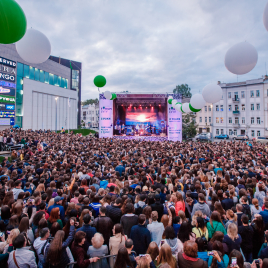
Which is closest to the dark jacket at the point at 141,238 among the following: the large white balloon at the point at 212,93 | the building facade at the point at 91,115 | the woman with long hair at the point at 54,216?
the woman with long hair at the point at 54,216

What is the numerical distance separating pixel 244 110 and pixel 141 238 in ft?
129

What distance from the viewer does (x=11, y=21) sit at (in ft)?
11.2

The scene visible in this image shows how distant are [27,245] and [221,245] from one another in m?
2.52

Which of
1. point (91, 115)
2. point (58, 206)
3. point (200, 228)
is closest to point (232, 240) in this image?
point (200, 228)

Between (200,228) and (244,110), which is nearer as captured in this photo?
(200,228)

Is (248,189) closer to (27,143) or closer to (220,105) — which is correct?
(27,143)

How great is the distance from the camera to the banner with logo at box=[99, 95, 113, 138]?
66.9ft

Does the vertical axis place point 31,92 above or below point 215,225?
above

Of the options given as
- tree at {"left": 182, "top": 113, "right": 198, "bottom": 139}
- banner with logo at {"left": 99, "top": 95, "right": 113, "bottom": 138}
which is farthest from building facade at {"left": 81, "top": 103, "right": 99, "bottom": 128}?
banner with logo at {"left": 99, "top": 95, "right": 113, "bottom": 138}

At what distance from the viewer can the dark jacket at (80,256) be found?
241 cm

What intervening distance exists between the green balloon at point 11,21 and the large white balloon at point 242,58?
517cm

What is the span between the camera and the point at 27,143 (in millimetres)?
12781

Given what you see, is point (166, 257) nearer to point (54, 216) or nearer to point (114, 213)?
point (114, 213)

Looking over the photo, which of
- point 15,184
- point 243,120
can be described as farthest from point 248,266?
point 243,120
